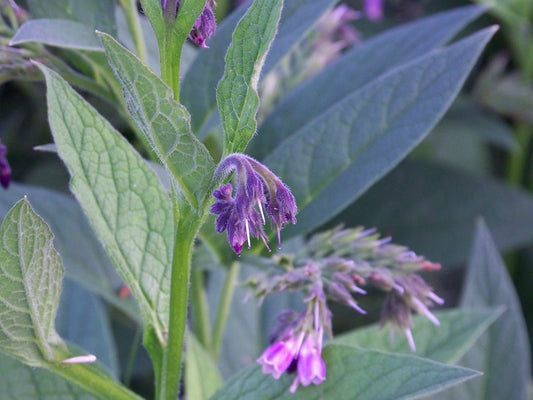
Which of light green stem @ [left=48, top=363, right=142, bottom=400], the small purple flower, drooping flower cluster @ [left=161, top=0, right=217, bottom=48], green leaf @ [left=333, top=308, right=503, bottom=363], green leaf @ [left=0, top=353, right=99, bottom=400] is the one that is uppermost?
drooping flower cluster @ [left=161, top=0, right=217, bottom=48]

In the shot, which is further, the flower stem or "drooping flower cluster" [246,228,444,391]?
the flower stem

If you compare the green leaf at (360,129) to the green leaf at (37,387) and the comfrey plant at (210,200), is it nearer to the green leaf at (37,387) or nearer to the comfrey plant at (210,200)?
the comfrey plant at (210,200)

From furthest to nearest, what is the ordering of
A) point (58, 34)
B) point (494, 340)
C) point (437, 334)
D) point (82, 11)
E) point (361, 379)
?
1. point (494, 340)
2. point (437, 334)
3. point (82, 11)
4. point (58, 34)
5. point (361, 379)

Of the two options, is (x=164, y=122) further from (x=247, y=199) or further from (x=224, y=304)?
(x=224, y=304)

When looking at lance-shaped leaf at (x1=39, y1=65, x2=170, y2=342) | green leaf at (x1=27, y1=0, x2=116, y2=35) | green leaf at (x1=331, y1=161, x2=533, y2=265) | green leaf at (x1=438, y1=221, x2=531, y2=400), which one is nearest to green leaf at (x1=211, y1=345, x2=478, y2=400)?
lance-shaped leaf at (x1=39, y1=65, x2=170, y2=342)

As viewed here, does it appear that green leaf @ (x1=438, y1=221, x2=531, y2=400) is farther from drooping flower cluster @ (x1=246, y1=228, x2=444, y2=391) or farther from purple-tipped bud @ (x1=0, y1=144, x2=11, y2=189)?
purple-tipped bud @ (x1=0, y1=144, x2=11, y2=189)

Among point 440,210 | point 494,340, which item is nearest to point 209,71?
point 494,340

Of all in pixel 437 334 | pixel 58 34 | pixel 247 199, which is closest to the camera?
pixel 247 199
